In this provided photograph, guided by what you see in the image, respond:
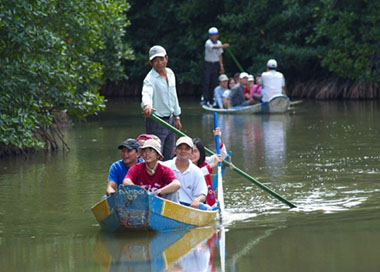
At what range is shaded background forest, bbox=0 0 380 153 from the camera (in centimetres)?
1410

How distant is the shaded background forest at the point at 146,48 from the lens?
Answer: 46.3ft

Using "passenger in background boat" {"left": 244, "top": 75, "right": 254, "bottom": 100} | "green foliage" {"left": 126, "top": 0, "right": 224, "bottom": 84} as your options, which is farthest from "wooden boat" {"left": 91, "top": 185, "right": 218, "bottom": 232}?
"green foliage" {"left": 126, "top": 0, "right": 224, "bottom": 84}

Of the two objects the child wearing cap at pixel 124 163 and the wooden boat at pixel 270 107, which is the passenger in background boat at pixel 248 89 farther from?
the child wearing cap at pixel 124 163

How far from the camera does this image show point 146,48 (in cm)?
3297

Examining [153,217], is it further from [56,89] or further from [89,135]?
[89,135]

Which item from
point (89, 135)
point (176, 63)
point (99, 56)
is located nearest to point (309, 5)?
point (176, 63)

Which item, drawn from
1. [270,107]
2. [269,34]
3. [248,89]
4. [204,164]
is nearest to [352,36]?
[269,34]

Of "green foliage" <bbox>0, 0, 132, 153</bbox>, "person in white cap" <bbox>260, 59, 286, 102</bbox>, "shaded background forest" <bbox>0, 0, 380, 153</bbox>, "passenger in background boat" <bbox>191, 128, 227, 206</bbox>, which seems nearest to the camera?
"passenger in background boat" <bbox>191, 128, 227, 206</bbox>

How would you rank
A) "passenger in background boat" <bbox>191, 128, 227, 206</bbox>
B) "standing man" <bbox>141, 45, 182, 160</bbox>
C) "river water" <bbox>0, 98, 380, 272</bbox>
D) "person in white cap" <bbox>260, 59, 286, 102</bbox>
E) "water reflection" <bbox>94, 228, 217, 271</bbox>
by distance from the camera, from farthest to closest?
"person in white cap" <bbox>260, 59, 286, 102</bbox> < "standing man" <bbox>141, 45, 182, 160</bbox> < "passenger in background boat" <bbox>191, 128, 227, 206</bbox> < "river water" <bbox>0, 98, 380, 272</bbox> < "water reflection" <bbox>94, 228, 217, 271</bbox>

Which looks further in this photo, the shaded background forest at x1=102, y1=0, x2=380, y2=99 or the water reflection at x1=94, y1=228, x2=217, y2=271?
the shaded background forest at x1=102, y1=0, x2=380, y2=99

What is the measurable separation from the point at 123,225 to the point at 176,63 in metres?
23.2

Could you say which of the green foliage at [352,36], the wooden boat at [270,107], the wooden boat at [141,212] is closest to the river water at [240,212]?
the wooden boat at [141,212]

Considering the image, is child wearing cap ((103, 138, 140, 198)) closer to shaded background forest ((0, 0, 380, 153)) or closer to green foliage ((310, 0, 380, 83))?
shaded background forest ((0, 0, 380, 153))

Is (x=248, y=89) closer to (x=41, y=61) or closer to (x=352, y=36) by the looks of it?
(x=352, y=36)
